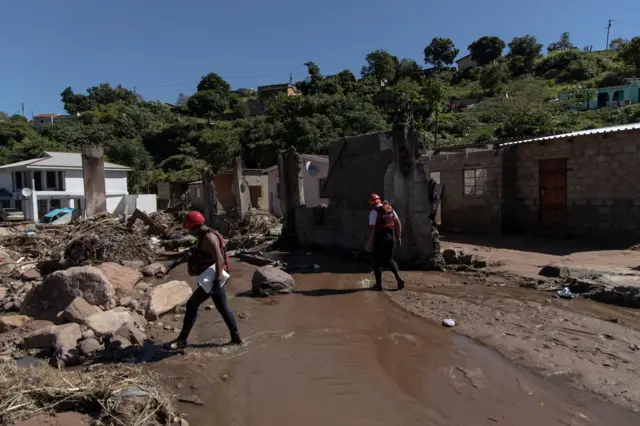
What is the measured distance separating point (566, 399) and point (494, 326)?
188 cm

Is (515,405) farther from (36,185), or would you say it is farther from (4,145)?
(4,145)

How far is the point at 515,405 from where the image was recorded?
379cm

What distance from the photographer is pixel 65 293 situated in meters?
6.85

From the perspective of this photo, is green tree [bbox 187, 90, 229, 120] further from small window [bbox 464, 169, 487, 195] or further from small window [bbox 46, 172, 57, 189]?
small window [bbox 464, 169, 487, 195]

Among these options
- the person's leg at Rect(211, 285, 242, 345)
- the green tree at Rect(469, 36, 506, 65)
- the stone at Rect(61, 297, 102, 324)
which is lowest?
the stone at Rect(61, 297, 102, 324)

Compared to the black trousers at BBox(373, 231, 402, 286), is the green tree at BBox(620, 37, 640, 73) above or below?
above

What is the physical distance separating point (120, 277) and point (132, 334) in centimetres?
355

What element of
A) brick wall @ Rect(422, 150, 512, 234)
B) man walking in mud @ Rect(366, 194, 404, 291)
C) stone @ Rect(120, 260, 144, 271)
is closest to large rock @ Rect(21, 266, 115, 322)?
Answer: stone @ Rect(120, 260, 144, 271)

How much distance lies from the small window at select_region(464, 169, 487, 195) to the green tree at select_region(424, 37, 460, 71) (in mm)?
76074

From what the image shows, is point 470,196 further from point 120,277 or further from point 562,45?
point 562,45

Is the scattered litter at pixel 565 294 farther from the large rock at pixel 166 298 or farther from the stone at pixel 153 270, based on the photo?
the stone at pixel 153 270

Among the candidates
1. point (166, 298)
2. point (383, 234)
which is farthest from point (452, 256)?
point (166, 298)

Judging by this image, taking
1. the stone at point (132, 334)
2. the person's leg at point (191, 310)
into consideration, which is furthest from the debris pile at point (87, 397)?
the stone at point (132, 334)

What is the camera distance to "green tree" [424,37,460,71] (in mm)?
85750
